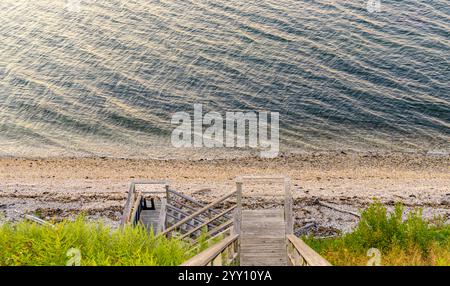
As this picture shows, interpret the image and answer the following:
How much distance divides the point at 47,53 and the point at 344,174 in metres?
27.4

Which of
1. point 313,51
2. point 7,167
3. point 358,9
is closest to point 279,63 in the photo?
point 313,51

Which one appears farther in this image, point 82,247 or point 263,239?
point 263,239

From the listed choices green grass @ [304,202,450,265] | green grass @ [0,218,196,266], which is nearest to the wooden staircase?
green grass @ [304,202,450,265]

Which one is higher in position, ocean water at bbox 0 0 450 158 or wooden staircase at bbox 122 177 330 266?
ocean water at bbox 0 0 450 158

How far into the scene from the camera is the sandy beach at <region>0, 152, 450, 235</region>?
2477 cm

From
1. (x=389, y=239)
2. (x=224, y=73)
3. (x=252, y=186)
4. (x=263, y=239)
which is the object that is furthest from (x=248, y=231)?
(x=224, y=73)

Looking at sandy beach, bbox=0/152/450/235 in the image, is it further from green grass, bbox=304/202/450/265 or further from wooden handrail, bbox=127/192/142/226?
green grass, bbox=304/202/450/265

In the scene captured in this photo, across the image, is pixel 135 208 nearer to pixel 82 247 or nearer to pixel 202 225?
pixel 202 225

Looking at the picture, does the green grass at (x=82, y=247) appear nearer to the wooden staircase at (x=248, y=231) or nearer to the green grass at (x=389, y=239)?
the wooden staircase at (x=248, y=231)

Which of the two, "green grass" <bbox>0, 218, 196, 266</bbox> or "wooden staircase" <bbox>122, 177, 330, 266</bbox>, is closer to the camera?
"green grass" <bbox>0, 218, 196, 266</bbox>

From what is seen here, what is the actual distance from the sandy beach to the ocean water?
1661 mm

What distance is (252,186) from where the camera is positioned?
28.7 m

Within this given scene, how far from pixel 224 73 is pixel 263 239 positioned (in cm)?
2848
